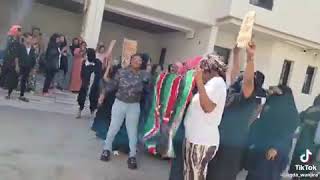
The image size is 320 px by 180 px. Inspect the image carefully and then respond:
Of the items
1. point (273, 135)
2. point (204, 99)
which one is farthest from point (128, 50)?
point (204, 99)

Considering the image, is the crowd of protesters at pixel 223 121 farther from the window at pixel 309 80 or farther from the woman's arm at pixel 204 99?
the window at pixel 309 80

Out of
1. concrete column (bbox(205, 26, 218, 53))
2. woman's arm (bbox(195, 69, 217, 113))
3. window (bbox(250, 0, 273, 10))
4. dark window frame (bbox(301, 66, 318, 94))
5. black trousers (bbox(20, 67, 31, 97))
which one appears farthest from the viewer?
dark window frame (bbox(301, 66, 318, 94))

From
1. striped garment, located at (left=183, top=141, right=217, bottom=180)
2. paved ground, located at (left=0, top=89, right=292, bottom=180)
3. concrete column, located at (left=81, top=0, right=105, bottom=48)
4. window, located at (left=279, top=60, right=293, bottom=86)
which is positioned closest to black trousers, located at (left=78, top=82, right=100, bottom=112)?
paved ground, located at (left=0, top=89, right=292, bottom=180)

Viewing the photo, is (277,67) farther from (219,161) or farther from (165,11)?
(219,161)

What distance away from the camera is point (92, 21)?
13.1m

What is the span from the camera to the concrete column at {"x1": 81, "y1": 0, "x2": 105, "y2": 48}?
13.1 m

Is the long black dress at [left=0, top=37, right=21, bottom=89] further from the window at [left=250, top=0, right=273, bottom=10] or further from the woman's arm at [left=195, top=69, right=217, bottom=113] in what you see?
the window at [left=250, top=0, right=273, bottom=10]

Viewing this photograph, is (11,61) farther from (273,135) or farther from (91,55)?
(273,135)

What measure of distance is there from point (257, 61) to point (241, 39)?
13.2 m

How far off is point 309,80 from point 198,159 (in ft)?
51.1

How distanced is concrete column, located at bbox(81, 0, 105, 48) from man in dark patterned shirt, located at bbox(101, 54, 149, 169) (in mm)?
6836

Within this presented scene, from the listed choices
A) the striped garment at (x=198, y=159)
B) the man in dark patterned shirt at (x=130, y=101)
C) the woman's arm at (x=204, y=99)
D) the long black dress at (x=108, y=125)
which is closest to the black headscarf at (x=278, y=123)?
the striped garment at (x=198, y=159)

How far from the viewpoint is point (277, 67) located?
57.0 ft

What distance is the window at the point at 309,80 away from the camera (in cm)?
1836
